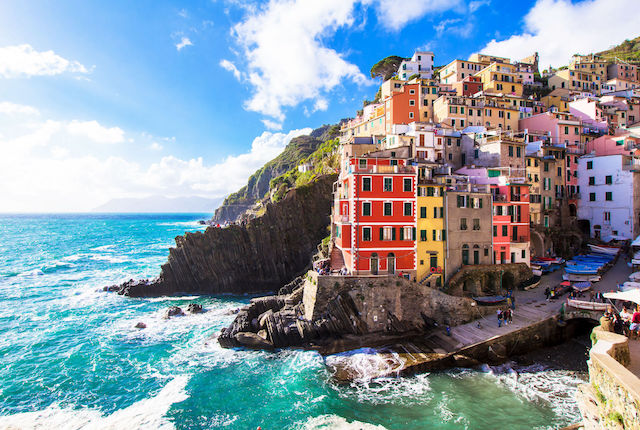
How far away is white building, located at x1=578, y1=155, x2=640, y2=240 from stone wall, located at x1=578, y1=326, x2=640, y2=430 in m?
42.9

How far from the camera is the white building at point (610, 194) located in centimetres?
4444

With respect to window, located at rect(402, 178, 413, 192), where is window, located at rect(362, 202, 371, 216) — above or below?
below

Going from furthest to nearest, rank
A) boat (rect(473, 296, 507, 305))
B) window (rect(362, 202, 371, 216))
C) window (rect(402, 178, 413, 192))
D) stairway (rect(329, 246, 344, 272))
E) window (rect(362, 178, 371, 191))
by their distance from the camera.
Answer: stairway (rect(329, 246, 344, 272)) → window (rect(402, 178, 413, 192)) → window (rect(362, 202, 371, 216)) → window (rect(362, 178, 371, 191)) → boat (rect(473, 296, 507, 305))

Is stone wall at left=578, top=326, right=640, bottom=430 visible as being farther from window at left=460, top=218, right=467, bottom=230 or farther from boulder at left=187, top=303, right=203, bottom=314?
boulder at left=187, top=303, right=203, bottom=314

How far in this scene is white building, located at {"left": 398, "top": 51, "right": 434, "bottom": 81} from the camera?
275 ft

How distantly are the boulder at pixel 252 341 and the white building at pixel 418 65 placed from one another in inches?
2925

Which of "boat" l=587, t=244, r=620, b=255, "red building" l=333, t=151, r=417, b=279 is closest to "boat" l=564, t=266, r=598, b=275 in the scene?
"boat" l=587, t=244, r=620, b=255

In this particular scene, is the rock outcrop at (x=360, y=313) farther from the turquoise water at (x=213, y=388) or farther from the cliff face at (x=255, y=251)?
the cliff face at (x=255, y=251)

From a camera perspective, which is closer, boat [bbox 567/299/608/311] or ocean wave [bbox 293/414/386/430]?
ocean wave [bbox 293/414/386/430]

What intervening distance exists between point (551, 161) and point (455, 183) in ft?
75.1

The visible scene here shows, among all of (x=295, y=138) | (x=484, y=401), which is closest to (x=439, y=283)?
(x=484, y=401)

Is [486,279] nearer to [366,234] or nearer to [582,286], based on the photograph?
[582,286]

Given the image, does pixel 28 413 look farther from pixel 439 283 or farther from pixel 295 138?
pixel 295 138

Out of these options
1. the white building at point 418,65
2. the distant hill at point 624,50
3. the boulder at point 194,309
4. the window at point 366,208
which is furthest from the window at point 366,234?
the distant hill at point 624,50
